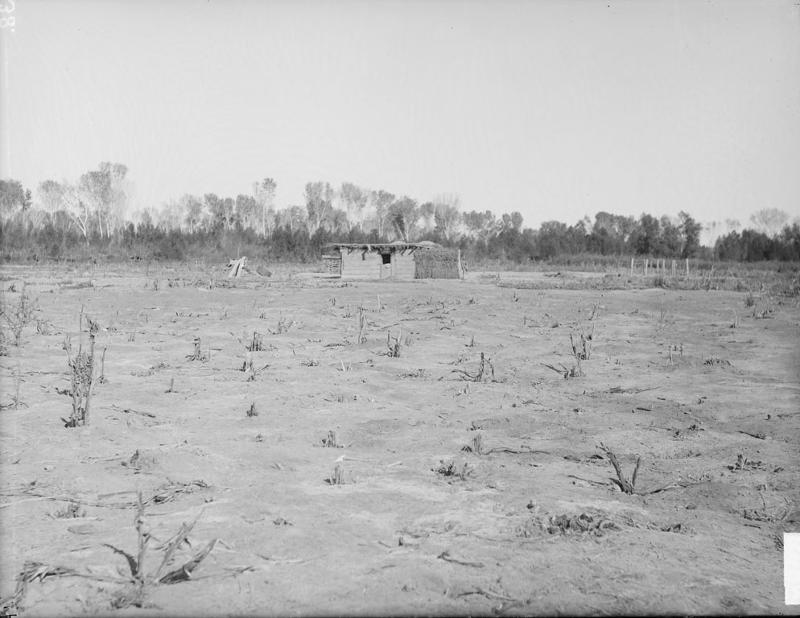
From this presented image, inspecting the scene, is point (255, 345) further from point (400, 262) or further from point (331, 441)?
point (400, 262)

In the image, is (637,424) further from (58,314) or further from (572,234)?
(572,234)

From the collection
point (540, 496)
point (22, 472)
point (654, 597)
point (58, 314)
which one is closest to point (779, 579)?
point (654, 597)

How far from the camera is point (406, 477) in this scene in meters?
4.53

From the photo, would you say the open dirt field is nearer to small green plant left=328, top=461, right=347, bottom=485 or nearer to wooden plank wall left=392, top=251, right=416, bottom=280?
small green plant left=328, top=461, right=347, bottom=485

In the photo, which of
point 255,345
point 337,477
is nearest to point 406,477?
point 337,477

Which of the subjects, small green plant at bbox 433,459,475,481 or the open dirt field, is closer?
the open dirt field

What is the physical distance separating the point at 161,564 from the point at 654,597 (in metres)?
2.10

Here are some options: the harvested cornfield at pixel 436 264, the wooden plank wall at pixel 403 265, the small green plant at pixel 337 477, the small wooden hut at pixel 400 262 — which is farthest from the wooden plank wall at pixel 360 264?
the small green plant at pixel 337 477

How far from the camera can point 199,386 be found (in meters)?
7.07

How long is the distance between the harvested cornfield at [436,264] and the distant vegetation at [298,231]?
19235mm

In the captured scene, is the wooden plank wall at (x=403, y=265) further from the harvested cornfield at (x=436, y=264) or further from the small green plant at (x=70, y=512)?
the small green plant at (x=70, y=512)

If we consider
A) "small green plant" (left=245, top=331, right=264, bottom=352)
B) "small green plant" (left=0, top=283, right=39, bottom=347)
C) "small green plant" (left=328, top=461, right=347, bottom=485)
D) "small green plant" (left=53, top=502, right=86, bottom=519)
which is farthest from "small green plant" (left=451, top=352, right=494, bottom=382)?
"small green plant" (left=0, top=283, right=39, bottom=347)

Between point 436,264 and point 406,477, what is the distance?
25.8 m

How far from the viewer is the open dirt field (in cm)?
302
